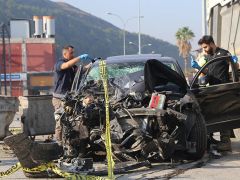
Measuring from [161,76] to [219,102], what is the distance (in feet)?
3.13

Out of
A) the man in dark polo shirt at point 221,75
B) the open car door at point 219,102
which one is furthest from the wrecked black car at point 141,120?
the man in dark polo shirt at point 221,75

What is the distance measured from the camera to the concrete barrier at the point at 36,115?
10.5m

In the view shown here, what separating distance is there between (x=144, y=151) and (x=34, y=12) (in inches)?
6438

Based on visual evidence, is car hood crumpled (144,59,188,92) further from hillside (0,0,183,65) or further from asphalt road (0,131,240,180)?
hillside (0,0,183,65)

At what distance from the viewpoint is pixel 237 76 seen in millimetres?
8172

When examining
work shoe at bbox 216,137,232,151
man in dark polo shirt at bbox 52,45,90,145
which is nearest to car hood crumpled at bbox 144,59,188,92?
work shoe at bbox 216,137,232,151

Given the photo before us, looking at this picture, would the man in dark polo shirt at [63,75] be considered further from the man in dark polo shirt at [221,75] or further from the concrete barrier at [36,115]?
the man in dark polo shirt at [221,75]

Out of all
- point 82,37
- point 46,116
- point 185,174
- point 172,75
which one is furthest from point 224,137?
point 82,37

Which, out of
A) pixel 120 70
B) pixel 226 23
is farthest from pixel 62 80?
pixel 226 23

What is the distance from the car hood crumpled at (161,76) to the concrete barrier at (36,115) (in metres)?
3.44

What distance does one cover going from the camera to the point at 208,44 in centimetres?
858

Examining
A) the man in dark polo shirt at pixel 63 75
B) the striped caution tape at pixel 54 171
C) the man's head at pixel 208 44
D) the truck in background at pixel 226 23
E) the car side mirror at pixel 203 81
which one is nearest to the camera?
the striped caution tape at pixel 54 171

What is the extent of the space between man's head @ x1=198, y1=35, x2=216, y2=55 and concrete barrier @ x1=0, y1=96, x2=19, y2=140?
11.0 ft

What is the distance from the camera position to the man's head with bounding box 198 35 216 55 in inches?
336
